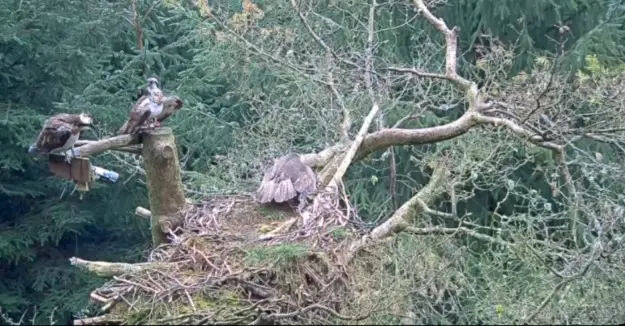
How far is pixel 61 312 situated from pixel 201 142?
2.60m

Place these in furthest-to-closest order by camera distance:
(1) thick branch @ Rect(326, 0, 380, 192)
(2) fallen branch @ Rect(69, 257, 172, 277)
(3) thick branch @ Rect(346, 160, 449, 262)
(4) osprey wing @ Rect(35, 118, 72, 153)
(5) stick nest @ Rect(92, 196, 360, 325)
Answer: (1) thick branch @ Rect(326, 0, 380, 192)
(3) thick branch @ Rect(346, 160, 449, 262)
(4) osprey wing @ Rect(35, 118, 72, 153)
(2) fallen branch @ Rect(69, 257, 172, 277)
(5) stick nest @ Rect(92, 196, 360, 325)

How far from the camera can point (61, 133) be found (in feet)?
15.1

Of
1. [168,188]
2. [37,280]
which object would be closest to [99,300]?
[168,188]

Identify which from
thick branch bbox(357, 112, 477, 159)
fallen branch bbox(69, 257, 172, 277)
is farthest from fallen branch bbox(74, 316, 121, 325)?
thick branch bbox(357, 112, 477, 159)

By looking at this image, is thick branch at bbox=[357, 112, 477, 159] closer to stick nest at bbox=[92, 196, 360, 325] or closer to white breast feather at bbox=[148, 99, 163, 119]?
stick nest at bbox=[92, 196, 360, 325]

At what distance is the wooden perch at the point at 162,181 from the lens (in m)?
4.73

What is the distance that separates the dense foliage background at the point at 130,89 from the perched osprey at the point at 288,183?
13.4ft

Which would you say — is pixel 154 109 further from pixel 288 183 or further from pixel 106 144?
pixel 288 183

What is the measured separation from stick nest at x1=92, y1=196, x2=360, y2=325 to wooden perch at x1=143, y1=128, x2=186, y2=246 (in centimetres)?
17

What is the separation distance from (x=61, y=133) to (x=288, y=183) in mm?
1181

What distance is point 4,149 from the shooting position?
10.6 m

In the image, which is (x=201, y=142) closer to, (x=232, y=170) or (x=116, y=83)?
(x=116, y=83)

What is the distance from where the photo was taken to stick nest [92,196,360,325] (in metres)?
3.29

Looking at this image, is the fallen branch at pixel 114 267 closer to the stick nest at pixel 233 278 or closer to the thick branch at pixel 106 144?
the stick nest at pixel 233 278
